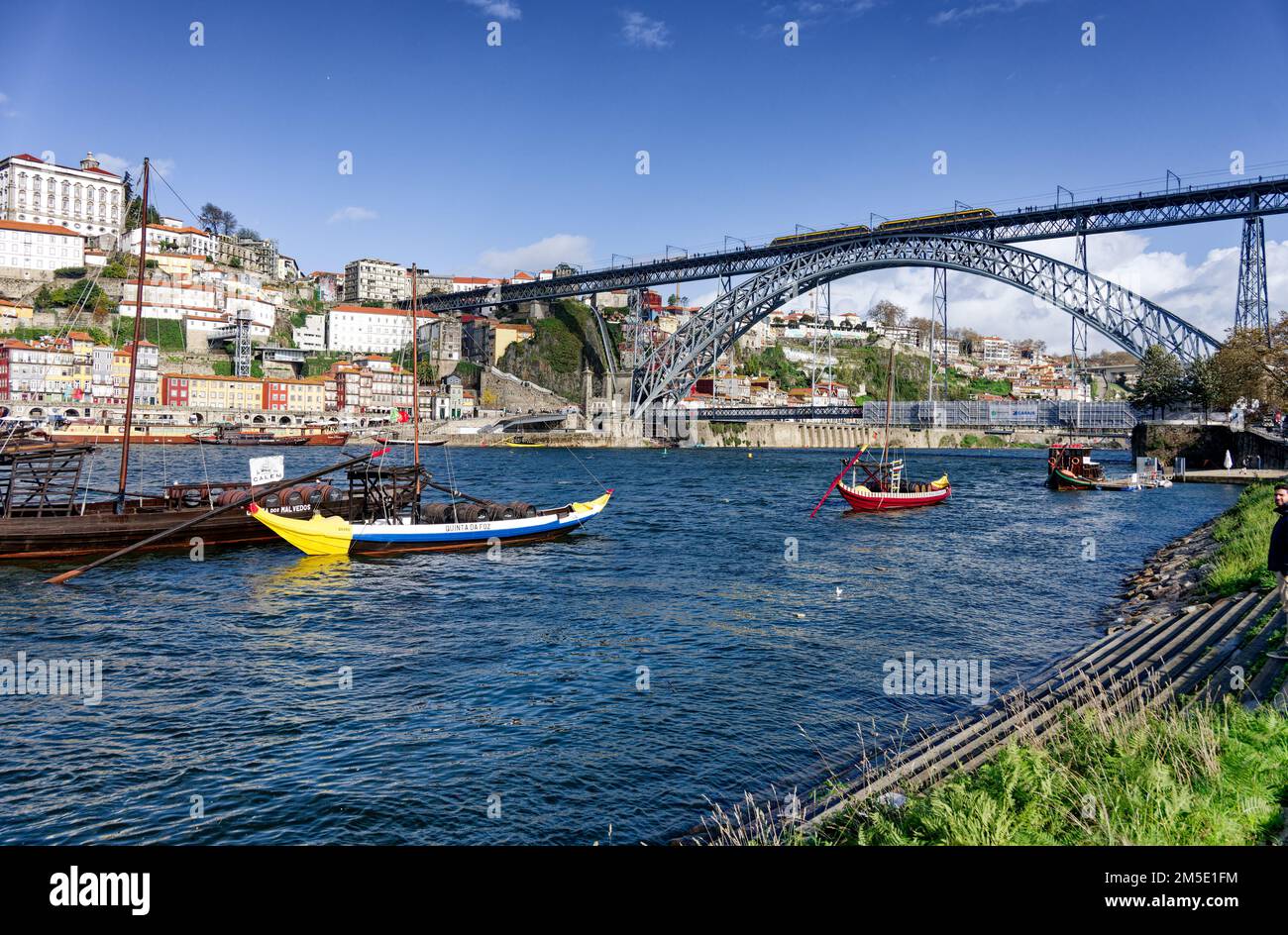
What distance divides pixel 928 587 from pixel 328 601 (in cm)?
1393

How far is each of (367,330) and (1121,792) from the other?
137834 millimetres

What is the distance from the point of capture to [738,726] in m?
10.5

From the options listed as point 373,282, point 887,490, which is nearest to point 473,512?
point 887,490

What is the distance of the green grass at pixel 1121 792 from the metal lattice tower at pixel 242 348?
116635 millimetres

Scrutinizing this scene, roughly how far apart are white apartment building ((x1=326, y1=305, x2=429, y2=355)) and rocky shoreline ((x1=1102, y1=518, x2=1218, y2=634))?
120044mm

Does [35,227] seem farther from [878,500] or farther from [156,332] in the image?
[878,500]

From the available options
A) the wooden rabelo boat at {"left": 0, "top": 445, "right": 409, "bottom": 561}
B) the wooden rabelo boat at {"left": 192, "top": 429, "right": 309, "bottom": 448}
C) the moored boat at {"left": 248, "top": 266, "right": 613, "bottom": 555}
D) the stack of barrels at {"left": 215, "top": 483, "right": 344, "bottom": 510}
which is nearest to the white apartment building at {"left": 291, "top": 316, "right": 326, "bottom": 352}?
the wooden rabelo boat at {"left": 192, "top": 429, "right": 309, "bottom": 448}

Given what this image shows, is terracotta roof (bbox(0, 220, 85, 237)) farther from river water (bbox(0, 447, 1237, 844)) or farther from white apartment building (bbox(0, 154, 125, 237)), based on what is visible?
river water (bbox(0, 447, 1237, 844))

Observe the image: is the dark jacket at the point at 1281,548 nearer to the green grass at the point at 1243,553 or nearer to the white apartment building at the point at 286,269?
the green grass at the point at 1243,553

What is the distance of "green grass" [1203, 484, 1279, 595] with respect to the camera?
13.2 meters

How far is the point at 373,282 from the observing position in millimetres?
155625

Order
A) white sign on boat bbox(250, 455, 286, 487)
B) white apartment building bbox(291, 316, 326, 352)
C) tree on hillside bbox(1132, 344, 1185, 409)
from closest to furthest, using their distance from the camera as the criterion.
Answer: white sign on boat bbox(250, 455, 286, 487)
tree on hillside bbox(1132, 344, 1185, 409)
white apartment building bbox(291, 316, 326, 352)

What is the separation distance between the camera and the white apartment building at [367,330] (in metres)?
131
